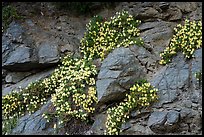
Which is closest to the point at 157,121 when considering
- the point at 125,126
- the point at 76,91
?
the point at 125,126

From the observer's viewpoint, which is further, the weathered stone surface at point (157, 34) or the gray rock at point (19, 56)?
the gray rock at point (19, 56)

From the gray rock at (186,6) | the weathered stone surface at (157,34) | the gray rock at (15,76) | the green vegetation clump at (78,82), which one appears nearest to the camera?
the green vegetation clump at (78,82)

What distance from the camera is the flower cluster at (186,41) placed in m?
7.35

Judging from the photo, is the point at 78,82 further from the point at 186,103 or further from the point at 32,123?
the point at 186,103

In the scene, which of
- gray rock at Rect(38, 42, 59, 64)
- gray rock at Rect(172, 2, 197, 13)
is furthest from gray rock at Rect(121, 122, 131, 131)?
gray rock at Rect(172, 2, 197, 13)

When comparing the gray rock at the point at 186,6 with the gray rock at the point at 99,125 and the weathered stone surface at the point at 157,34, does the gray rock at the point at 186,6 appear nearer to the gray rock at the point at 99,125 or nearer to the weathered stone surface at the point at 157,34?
the weathered stone surface at the point at 157,34

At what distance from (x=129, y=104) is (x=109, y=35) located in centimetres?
248

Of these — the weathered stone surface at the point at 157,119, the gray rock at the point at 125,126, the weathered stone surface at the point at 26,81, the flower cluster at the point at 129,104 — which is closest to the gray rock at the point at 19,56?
the weathered stone surface at the point at 26,81

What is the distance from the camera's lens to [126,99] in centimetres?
680

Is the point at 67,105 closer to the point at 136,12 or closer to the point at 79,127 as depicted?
the point at 79,127

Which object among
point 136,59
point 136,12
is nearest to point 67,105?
point 136,59

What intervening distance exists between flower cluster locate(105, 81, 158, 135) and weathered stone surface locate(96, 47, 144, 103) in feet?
0.71

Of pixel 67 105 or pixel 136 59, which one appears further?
pixel 136 59

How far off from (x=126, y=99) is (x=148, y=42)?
6.16 feet
